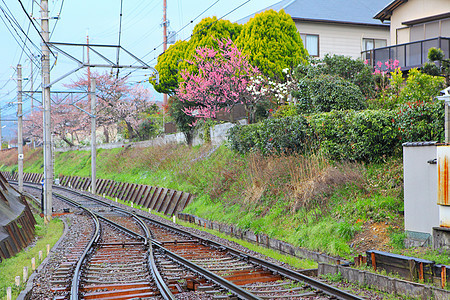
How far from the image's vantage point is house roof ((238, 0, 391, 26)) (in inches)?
1175

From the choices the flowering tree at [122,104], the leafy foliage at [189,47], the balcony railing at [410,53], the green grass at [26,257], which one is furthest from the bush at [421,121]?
the flowering tree at [122,104]

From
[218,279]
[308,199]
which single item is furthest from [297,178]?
[218,279]

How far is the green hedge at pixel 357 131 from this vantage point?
1176 centimetres

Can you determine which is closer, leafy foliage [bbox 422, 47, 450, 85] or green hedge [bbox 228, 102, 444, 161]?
green hedge [bbox 228, 102, 444, 161]

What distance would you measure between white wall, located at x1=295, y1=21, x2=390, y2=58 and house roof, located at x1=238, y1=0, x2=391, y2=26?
347 mm

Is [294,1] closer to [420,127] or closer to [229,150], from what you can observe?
[229,150]

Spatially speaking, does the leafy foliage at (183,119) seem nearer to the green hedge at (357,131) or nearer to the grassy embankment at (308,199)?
the grassy embankment at (308,199)

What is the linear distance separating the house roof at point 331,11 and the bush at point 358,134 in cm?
1599

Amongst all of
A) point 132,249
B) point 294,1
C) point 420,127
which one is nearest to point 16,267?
point 132,249

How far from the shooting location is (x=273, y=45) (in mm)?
25516

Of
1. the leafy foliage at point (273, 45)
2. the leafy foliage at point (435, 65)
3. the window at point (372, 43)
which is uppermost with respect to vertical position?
the window at point (372, 43)

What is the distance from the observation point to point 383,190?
1220cm

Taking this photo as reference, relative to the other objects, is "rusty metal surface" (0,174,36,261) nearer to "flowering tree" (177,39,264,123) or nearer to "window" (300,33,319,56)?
"flowering tree" (177,39,264,123)

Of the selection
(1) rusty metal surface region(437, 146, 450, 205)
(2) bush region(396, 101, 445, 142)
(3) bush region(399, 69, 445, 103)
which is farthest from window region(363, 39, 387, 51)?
(1) rusty metal surface region(437, 146, 450, 205)
